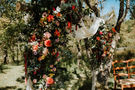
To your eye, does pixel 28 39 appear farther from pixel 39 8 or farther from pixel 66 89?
pixel 66 89

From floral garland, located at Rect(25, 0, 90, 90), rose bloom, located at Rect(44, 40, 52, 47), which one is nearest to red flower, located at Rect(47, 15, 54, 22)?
floral garland, located at Rect(25, 0, 90, 90)

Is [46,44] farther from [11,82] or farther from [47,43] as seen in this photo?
[11,82]

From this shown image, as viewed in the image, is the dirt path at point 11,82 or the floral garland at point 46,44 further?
the dirt path at point 11,82

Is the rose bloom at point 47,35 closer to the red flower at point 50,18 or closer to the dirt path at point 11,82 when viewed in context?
the red flower at point 50,18

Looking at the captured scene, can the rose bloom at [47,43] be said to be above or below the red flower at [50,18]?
below

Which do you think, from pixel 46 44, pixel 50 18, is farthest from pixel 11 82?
pixel 50 18

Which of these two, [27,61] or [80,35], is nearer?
[27,61]

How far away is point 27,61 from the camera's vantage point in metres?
2.22

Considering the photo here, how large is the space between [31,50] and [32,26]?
1.34 feet

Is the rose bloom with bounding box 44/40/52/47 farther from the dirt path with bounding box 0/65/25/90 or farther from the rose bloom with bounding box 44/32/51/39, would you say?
the dirt path with bounding box 0/65/25/90

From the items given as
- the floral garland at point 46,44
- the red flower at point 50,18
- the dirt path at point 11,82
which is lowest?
the dirt path at point 11,82

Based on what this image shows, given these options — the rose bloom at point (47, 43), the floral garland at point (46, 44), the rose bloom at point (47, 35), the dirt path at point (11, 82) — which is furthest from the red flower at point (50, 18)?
the dirt path at point (11, 82)

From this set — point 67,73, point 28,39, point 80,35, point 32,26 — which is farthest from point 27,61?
point 67,73

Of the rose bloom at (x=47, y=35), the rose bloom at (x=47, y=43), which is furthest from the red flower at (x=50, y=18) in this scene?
the rose bloom at (x=47, y=43)
